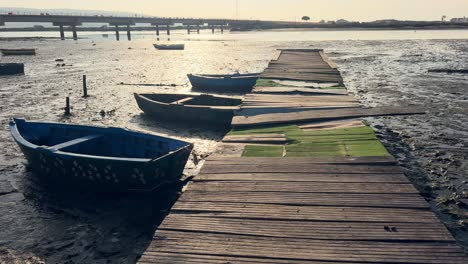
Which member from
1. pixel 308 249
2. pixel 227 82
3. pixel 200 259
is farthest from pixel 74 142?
pixel 227 82

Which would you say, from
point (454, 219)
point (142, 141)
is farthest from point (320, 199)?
point (142, 141)

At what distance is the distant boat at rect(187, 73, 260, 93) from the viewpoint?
31.4 meters

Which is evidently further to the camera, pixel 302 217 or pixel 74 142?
pixel 74 142

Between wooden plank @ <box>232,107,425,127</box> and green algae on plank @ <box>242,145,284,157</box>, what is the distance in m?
3.07

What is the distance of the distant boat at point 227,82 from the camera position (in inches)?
1235

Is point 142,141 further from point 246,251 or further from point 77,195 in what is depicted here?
point 246,251

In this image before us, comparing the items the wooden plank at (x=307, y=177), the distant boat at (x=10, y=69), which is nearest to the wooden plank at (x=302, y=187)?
the wooden plank at (x=307, y=177)

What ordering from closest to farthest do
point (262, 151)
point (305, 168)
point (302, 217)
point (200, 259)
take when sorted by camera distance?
point (200, 259) < point (302, 217) < point (305, 168) < point (262, 151)

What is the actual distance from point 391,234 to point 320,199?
1772 millimetres

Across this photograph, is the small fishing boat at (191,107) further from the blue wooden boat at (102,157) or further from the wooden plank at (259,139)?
the blue wooden boat at (102,157)

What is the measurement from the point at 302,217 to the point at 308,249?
1091 mm

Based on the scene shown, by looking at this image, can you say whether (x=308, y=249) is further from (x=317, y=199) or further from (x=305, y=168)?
(x=305, y=168)

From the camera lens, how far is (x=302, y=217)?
7441 mm

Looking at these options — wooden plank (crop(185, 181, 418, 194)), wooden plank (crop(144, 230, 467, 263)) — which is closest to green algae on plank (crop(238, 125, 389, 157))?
wooden plank (crop(185, 181, 418, 194))
